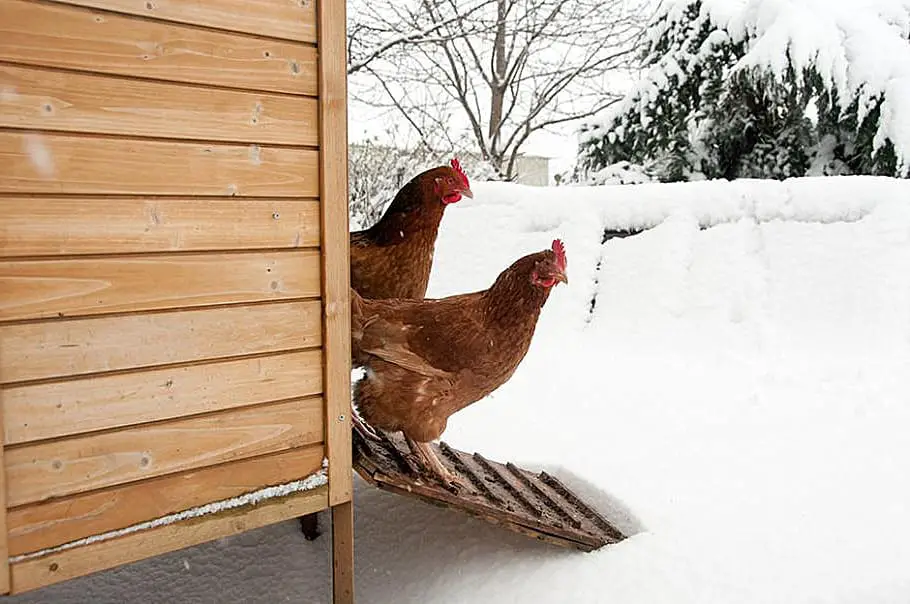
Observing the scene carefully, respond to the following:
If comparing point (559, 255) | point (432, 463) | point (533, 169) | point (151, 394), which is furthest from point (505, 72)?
point (151, 394)

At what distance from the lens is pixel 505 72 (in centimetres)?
921

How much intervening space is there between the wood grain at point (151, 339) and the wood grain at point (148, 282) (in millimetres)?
27

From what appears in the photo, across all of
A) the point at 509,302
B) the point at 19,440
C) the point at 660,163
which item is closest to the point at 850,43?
the point at 660,163

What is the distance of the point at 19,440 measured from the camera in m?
1.43

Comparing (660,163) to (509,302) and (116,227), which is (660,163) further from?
(116,227)

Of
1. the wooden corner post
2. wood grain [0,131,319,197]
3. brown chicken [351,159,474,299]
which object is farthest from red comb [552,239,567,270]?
wood grain [0,131,319,197]

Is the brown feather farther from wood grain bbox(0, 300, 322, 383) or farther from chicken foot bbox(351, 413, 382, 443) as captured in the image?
wood grain bbox(0, 300, 322, 383)

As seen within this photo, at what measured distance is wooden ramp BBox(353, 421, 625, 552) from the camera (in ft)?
6.73

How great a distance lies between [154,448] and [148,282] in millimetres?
379

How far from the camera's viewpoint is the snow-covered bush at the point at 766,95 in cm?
456

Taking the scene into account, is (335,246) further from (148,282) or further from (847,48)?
(847,48)

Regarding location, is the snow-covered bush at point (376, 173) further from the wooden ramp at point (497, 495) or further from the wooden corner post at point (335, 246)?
the wooden corner post at point (335, 246)

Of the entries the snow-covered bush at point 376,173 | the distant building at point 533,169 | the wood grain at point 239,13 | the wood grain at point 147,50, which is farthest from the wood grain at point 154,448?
the distant building at point 533,169

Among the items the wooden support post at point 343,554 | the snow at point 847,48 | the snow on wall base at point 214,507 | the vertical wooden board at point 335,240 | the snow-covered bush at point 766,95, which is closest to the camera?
the snow on wall base at point 214,507
